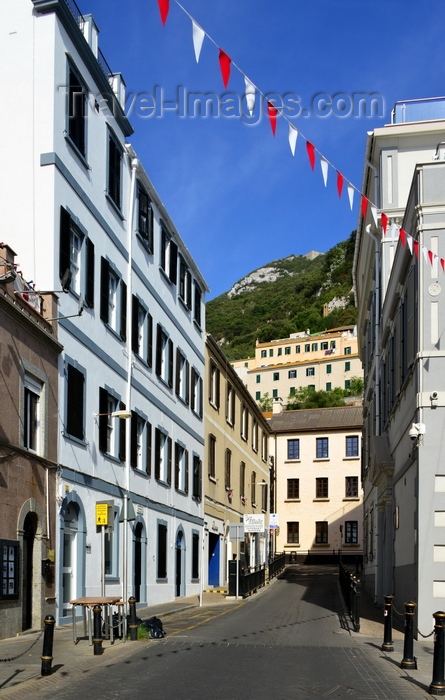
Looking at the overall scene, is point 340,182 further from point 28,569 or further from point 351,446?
point 351,446

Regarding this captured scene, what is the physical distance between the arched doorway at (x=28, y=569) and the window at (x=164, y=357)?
457 inches

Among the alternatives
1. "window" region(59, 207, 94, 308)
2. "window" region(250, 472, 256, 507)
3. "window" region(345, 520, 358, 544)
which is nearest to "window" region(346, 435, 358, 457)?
"window" region(345, 520, 358, 544)

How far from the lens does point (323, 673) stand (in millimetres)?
11750

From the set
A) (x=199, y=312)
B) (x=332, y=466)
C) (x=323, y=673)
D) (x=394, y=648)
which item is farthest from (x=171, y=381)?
(x=332, y=466)

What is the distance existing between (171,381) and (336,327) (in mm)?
110236

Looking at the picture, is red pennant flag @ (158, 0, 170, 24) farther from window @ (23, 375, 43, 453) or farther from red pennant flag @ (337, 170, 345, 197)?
window @ (23, 375, 43, 453)

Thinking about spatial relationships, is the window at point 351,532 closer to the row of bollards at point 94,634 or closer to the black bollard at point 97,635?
the row of bollards at point 94,634

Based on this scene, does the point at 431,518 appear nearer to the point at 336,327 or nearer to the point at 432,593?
the point at 432,593

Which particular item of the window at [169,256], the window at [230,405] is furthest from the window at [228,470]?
the window at [169,256]

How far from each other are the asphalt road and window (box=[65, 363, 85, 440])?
482 cm

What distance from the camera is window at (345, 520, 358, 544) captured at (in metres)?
63.4

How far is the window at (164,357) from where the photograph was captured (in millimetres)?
28891

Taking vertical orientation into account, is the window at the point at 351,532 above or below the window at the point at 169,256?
below

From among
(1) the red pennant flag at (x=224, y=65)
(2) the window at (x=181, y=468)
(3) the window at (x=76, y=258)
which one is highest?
(1) the red pennant flag at (x=224, y=65)
